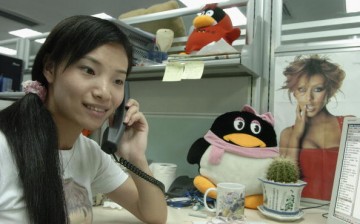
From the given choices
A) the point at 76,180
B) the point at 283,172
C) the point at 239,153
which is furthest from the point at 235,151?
the point at 76,180

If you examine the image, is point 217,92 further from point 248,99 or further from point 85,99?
point 85,99

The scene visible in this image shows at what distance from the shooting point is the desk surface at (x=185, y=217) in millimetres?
760

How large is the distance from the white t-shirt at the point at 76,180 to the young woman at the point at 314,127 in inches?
21.0

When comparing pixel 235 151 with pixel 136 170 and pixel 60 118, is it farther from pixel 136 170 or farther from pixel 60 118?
pixel 60 118

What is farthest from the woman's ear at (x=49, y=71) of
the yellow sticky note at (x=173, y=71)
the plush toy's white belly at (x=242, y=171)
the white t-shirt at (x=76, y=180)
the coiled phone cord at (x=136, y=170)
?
the plush toy's white belly at (x=242, y=171)

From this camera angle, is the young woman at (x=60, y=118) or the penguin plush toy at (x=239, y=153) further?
the penguin plush toy at (x=239, y=153)

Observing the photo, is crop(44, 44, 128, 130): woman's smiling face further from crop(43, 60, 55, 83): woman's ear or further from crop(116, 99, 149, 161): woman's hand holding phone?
crop(116, 99, 149, 161): woman's hand holding phone

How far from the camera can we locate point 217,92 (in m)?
1.12

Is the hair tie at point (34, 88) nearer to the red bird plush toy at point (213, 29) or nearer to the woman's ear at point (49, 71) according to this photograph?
the woman's ear at point (49, 71)

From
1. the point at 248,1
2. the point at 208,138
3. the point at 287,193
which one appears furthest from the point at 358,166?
the point at 248,1

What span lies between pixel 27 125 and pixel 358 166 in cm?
68

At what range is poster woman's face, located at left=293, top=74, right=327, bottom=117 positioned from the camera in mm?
943

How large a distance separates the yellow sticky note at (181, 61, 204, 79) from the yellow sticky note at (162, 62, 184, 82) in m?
0.02

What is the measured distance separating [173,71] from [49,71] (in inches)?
16.6
